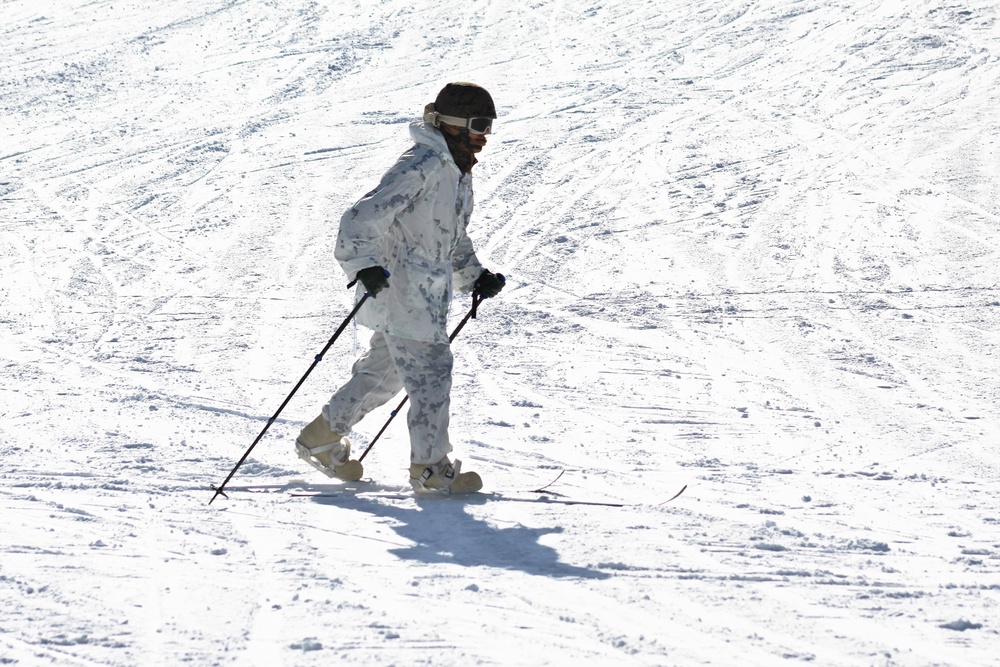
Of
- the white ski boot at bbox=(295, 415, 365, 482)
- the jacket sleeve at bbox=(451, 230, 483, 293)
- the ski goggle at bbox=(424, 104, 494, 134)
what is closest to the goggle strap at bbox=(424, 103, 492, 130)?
the ski goggle at bbox=(424, 104, 494, 134)

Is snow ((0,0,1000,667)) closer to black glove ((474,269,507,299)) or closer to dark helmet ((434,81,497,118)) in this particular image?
black glove ((474,269,507,299))

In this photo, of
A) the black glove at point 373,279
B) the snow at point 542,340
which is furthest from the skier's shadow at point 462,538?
the black glove at point 373,279

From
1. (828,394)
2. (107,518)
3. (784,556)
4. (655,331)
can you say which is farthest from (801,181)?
(107,518)

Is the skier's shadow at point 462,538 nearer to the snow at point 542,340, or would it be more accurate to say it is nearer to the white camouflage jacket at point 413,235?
the snow at point 542,340

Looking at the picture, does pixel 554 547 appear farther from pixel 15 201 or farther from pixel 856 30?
pixel 856 30

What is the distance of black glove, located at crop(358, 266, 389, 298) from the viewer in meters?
4.45

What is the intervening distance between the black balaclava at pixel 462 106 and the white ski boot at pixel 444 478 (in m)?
1.21

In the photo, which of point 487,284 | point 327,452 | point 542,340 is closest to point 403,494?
point 327,452

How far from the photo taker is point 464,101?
4.67 m

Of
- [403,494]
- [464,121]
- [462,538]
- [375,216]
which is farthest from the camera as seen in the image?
[403,494]

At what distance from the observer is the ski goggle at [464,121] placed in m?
4.71

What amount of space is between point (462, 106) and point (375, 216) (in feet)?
1.75

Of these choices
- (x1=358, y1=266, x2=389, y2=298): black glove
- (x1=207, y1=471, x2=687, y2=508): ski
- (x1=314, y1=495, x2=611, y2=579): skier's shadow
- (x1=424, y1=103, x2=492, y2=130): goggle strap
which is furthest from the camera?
(x1=207, y1=471, x2=687, y2=508): ski

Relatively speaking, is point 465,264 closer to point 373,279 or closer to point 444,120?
point 444,120
